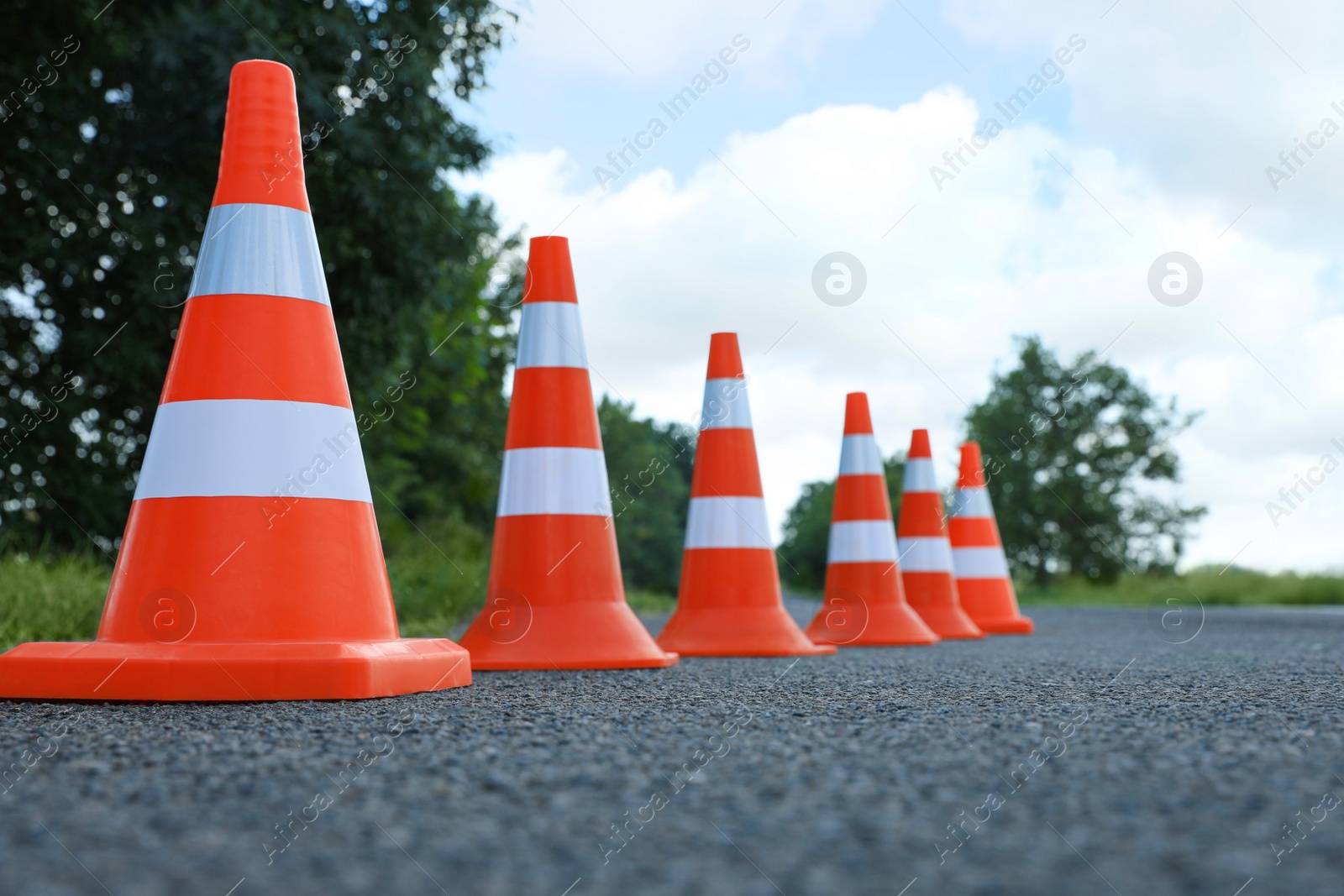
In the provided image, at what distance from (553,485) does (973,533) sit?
8.08 metres

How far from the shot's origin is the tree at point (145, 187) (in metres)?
9.50

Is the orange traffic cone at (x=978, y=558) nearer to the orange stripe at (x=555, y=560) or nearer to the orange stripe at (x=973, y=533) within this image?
the orange stripe at (x=973, y=533)

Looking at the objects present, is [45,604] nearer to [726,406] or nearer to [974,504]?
[726,406]

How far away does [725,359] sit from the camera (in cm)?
720

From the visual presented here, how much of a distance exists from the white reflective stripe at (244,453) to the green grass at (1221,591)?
2195 centimetres

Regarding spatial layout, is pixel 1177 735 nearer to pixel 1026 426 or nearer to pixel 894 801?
pixel 894 801

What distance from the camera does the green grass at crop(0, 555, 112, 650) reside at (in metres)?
Result: 6.64

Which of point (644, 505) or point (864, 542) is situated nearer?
point (864, 542)

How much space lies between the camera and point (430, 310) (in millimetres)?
12516

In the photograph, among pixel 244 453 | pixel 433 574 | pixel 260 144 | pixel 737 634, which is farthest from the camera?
pixel 433 574

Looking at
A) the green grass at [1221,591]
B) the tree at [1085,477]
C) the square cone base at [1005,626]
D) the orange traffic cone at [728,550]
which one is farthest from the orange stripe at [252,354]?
the tree at [1085,477]

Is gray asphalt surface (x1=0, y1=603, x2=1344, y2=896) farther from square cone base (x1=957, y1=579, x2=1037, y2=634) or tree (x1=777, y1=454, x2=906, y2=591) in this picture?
tree (x1=777, y1=454, x2=906, y2=591)

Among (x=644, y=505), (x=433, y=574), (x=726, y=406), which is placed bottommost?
(x=433, y=574)

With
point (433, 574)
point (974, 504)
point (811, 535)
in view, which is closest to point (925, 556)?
point (974, 504)
